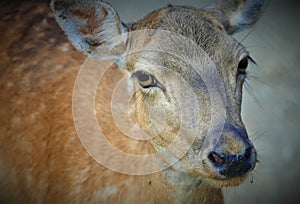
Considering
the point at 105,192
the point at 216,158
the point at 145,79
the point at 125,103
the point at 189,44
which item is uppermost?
the point at 189,44

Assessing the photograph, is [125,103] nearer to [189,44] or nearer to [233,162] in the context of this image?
[189,44]

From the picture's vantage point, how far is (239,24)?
10.6 feet

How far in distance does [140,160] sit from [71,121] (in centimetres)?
61

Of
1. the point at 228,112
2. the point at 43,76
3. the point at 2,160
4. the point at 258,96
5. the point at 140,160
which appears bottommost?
the point at 258,96

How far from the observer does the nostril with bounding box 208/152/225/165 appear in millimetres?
2369

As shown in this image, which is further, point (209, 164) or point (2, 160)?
point (2, 160)

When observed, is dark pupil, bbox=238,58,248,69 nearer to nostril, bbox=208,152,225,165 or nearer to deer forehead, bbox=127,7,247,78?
deer forehead, bbox=127,7,247,78

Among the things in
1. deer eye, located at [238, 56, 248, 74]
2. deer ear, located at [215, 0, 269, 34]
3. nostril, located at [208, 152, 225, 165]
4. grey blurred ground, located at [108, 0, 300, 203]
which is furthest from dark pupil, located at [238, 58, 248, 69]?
grey blurred ground, located at [108, 0, 300, 203]

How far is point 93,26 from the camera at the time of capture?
2.88 m

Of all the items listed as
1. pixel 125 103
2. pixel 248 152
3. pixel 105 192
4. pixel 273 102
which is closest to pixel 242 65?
pixel 248 152

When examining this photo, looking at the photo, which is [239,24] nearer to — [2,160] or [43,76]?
[43,76]

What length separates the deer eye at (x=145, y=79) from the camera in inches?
108

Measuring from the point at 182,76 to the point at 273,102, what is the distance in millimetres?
3188

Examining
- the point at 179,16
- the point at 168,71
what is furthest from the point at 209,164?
the point at 179,16
